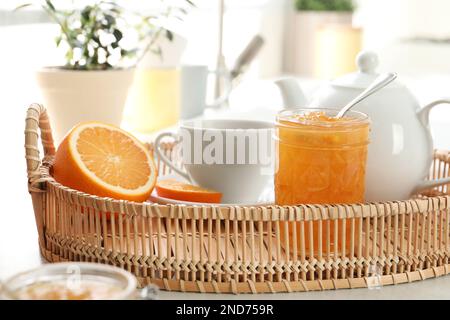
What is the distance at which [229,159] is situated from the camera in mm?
923

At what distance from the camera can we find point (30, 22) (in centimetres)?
176

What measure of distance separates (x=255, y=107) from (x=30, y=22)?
609 mm

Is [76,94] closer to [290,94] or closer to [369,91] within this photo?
[290,94]

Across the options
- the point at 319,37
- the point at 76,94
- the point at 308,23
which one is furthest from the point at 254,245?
the point at 308,23

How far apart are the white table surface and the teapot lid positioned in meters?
0.26

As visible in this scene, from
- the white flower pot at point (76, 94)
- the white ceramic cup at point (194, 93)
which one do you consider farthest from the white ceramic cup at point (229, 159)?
the white ceramic cup at point (194, 93)

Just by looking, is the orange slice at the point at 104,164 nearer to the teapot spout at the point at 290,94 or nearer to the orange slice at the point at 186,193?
the orange slice at the point at 186,193

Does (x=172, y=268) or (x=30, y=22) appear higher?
(x=30, y=22)

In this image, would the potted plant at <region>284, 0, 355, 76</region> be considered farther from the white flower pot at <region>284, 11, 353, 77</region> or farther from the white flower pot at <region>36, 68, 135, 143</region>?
the white flower pot at <region>36, 68, 135, 143</region>

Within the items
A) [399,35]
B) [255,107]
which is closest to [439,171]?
[255,107]

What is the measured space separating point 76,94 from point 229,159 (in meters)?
0.43

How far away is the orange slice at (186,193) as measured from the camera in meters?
0.88
